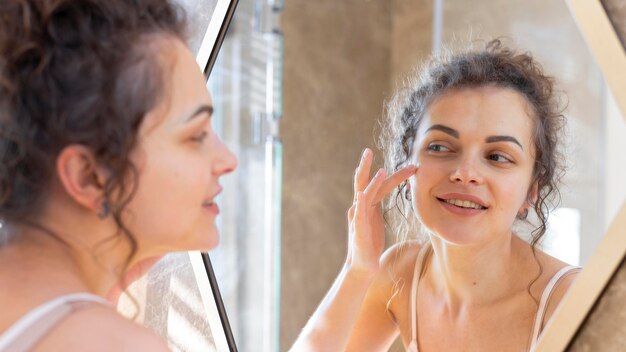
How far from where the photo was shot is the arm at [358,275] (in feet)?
2.14

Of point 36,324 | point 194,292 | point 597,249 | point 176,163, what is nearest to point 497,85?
point 597,249

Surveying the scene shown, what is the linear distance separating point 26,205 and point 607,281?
37 centimetres

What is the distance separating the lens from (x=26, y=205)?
46 centimetres

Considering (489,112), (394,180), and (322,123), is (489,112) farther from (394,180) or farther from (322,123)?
(322,123)

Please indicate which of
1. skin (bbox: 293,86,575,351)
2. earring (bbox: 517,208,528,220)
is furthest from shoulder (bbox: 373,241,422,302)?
earring (bbox: 517,208,528,220)

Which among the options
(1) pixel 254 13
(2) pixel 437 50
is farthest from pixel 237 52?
(2) pixel 437 50

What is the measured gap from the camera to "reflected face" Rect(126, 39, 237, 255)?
464mm

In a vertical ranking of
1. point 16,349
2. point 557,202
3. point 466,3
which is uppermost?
point 466,3

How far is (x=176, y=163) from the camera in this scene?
0.48 m

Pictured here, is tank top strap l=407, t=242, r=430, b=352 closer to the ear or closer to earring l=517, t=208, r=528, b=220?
earring l=517, t=208, r=528, b=220

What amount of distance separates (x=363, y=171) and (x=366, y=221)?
45mm

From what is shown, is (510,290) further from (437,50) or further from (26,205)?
(26,205)

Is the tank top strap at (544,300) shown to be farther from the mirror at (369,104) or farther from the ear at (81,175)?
the ear at (81,175)

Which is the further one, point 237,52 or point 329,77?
point 237,52
